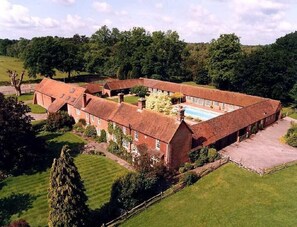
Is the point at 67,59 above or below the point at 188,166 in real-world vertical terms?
above

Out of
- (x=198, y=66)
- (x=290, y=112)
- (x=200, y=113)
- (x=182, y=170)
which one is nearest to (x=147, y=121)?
(x=182, y=170)

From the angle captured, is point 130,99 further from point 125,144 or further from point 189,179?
point 189,179

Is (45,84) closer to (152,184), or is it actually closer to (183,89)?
(183,89)

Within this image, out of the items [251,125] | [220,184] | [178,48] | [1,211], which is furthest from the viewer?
[178,48]

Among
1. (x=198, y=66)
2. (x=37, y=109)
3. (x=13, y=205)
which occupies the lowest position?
(x=13, y=205)

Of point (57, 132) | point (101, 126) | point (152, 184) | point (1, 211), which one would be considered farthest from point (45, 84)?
point (152, 184)

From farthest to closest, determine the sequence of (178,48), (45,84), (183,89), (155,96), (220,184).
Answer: (178,48) → (183,89) → (45,84) → (155,96) → (220,184)

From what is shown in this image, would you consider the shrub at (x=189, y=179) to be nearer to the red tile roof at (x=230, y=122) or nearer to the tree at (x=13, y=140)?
the red tile roof at (x=230, y=122)
